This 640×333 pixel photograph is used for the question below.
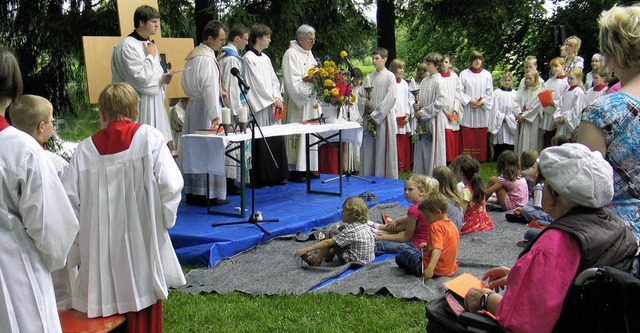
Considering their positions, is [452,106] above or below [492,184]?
above

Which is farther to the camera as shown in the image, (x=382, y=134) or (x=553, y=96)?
(x=553, y=96)

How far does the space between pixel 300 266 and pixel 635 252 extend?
378cm

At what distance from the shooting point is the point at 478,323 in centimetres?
293

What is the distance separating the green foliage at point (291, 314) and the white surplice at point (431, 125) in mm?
5962

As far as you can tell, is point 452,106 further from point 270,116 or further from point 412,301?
point 412,301

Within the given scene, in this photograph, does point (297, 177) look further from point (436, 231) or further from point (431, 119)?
point (436, 231)

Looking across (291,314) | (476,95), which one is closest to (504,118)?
(476,95)

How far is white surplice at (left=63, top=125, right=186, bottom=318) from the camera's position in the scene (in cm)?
427

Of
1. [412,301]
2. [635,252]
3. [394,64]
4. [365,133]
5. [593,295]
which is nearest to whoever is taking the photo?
[593,295]

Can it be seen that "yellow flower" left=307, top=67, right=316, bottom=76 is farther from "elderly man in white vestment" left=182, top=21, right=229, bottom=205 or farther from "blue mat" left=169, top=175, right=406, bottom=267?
"blue mat" left=169, top=175, right=406, bottom=267

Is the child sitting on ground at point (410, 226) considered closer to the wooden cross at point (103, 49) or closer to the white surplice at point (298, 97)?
the white surplice at point (298, 97)

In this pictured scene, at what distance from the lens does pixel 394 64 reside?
39.1 ft

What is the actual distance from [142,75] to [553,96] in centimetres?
719

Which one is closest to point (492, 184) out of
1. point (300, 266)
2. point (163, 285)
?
point (300, 266)
